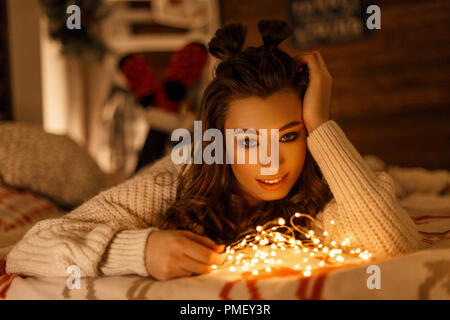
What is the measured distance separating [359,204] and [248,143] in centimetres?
26

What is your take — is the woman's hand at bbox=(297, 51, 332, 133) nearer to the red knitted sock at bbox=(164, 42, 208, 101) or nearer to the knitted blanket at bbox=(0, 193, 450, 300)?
the knitted blanket at bbox=(0, 193, 450, 300)

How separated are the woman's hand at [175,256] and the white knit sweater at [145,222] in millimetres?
19

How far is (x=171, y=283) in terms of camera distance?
0.71 meters

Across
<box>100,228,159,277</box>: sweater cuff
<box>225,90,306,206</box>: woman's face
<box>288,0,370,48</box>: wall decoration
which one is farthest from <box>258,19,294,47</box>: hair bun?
<box>288,0,370,48</box>: wall decoration

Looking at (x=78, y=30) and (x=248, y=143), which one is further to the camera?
(x=78, y=30)

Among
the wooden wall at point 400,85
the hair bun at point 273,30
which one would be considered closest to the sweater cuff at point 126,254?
the hair bun at point 273,30

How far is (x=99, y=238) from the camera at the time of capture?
30.7 inches

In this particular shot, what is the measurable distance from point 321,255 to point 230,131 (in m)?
0.33

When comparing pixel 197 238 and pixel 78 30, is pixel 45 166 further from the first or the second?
pixel 78 30

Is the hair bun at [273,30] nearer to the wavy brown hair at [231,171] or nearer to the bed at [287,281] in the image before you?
the wavy brown hair at [231,171]

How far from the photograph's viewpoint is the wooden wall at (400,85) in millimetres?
2592

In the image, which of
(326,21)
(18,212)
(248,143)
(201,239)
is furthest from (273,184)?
(326,21)

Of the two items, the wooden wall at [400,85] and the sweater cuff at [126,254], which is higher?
the wooden wall at [400,85]
